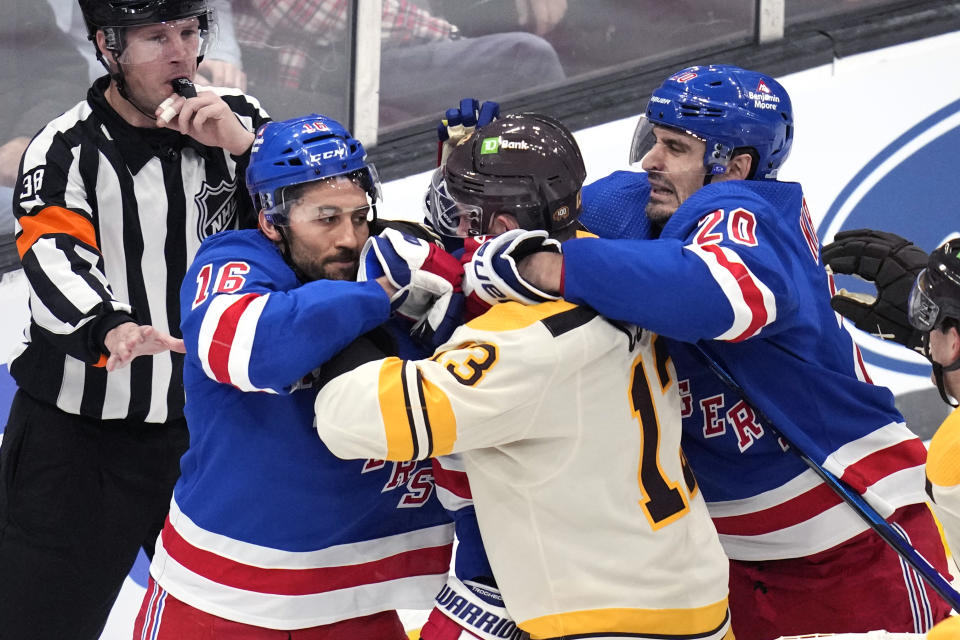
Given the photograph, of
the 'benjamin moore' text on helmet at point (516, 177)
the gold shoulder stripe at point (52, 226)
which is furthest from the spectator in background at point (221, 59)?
the 'benjamin moore' text on helmet at point (516, 177)

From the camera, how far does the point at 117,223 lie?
2.75m

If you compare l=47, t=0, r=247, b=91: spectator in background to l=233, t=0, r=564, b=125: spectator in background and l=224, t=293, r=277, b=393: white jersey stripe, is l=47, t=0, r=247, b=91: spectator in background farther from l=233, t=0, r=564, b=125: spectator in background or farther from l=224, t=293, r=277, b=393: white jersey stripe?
l=224, t=293, r=277, b=393: white jersey stripe

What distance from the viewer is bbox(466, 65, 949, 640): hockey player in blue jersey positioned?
2.33 metres

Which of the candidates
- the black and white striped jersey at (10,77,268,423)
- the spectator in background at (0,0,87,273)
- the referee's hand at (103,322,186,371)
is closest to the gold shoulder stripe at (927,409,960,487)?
the referee's hand at (103,322,186,371)

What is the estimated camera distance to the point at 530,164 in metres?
2.06

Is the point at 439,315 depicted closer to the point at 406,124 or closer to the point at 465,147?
the point at 465,147

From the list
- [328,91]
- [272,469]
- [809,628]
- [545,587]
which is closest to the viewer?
[545,587]

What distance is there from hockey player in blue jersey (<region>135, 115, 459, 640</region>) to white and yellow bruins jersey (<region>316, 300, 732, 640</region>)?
0.63ft

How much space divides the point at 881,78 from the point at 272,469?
8.77 ft

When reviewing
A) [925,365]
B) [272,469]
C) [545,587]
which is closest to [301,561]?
[272,469]

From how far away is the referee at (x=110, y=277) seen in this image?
8.68 feet

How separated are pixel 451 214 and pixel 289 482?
514 mm

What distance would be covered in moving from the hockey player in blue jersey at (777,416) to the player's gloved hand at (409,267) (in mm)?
432

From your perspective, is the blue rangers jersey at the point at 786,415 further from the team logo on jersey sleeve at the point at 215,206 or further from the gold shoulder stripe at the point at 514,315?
the team logo on jersey sleeve at the point at 215,206
